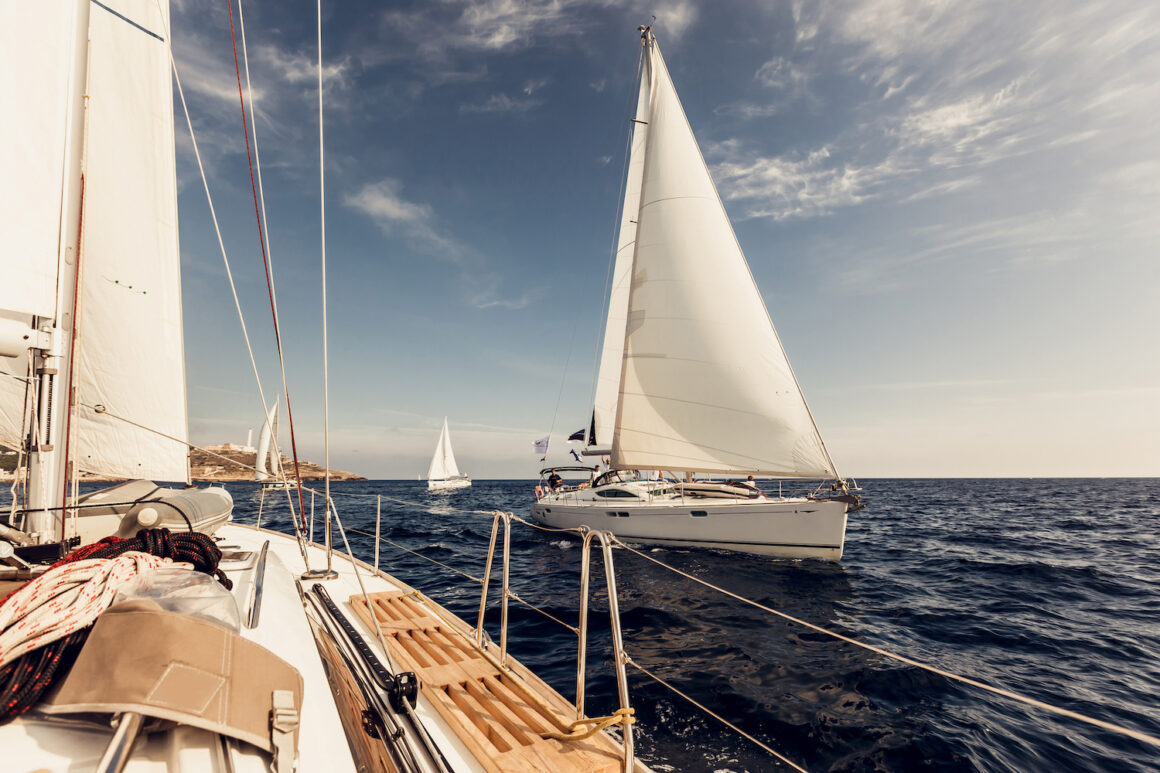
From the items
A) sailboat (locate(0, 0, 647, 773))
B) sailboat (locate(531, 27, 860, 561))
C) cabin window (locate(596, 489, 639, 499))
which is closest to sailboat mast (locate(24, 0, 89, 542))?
sailboat (locate(0, 0, 647, 773))

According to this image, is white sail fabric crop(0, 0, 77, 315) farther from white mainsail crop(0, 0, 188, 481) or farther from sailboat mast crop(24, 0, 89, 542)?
white mainsail crop(0, 0, 188, 481)

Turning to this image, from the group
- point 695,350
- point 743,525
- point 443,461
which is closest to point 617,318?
point 695,350

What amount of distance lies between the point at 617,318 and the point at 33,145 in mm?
16974

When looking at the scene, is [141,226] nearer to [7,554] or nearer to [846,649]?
[7,554]

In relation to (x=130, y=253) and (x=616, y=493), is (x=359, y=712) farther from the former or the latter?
(x=616, y=493)

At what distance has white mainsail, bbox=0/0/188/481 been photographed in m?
4.85

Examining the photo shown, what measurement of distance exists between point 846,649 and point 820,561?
5817mm

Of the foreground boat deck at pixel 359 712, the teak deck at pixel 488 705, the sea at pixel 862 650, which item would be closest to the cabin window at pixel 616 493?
the sea at pixel 862 650

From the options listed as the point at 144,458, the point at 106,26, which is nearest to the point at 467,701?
the point at 144,458

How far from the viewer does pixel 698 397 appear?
41.2 feet

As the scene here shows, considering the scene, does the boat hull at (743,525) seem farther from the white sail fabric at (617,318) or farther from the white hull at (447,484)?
the white hull at (447,484)

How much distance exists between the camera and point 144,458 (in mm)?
5461

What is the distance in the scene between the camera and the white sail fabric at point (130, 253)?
15.9ft

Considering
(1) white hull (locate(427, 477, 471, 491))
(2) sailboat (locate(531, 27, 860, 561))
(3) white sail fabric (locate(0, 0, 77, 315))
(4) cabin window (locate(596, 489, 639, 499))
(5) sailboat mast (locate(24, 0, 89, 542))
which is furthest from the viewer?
(1) white hull (locate(427, 477, 471, 491))
